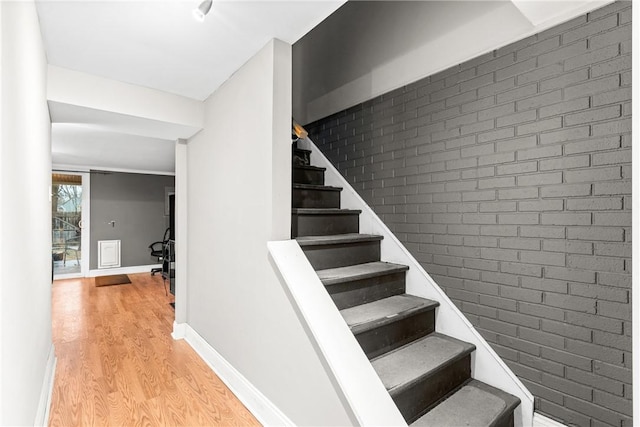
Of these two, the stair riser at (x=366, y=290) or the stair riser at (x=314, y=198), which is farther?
the stair riser at (x=314, y=198)

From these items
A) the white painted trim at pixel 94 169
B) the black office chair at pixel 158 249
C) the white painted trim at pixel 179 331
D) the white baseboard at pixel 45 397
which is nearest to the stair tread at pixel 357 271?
the white baseboard at pixel 45 397

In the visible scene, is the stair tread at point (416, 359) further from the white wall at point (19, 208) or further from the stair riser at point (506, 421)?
the white wall at point (19, 208)

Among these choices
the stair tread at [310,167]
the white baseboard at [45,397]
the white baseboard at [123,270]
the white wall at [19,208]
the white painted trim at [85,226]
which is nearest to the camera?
the white wall at [19,208]

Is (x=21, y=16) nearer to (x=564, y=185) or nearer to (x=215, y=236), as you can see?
(x=215, y=236)

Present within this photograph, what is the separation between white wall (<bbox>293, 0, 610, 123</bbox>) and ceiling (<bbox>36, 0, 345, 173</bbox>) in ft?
3.15

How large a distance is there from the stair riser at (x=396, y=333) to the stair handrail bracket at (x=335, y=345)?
0.27 m

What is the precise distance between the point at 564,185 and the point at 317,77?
254 cm

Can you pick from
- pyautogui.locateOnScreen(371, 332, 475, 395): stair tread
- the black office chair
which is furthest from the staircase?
the black office chair

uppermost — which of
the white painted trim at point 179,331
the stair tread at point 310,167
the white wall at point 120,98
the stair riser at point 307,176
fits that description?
the white wall at point 120,98

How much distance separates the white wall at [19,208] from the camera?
0.93 m

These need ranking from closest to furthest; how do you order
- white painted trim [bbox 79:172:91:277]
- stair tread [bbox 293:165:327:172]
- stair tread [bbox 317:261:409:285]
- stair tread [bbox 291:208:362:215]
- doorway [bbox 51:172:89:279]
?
stair tread [bbox 317:261:409:285] → stair tread [bbox 291:208:362:215] → stair tread [bbox 293:165:327:172] → doorway [bbox 51:172:89:279] → white painted trim [bbox 79:172:91:277]

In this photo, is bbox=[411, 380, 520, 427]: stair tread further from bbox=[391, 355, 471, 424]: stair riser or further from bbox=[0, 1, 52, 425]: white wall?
bbox=[0, 1, 52, 425]: white wall

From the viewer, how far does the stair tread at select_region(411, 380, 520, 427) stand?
5.03 ft

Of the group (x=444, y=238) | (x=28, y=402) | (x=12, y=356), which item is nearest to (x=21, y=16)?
(x=12, y=356)
